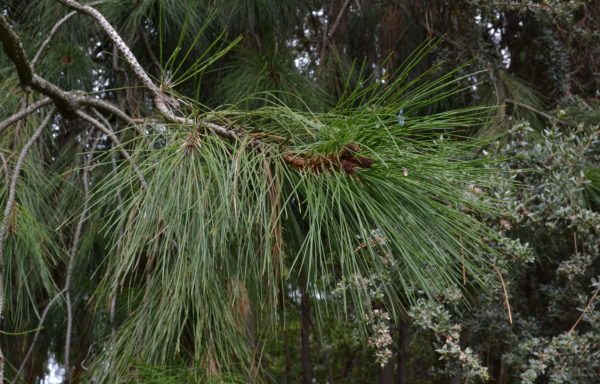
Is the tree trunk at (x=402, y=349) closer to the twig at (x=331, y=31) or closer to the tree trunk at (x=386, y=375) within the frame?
the tree trunk at (x=386, y=375)

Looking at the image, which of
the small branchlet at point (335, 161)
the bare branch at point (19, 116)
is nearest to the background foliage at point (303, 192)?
the small branchlet at point (335, 161)

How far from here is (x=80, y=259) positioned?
58.0 inches

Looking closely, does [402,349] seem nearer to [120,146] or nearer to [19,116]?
[19,116]

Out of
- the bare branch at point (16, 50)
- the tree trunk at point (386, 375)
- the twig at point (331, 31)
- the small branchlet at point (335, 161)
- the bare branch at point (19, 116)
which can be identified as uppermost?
the twig at point (331, 31)

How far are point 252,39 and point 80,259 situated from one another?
0.68 meters

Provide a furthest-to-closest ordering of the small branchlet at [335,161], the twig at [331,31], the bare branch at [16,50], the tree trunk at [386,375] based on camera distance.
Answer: the tree trunk at [386,375]
the twig at [331,31]
the bare branch at [16,50]
the small branchlet at [335,161]

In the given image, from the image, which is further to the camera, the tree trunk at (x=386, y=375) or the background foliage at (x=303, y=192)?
the tree trunk at (x=386, y=375)

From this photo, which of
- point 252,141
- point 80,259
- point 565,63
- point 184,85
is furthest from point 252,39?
point 252,141

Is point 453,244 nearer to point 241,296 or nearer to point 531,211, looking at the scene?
point 241,296

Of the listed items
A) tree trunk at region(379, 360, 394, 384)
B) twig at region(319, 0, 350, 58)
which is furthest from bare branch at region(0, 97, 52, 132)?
tree trunk at region(379, 360, 394, 384)

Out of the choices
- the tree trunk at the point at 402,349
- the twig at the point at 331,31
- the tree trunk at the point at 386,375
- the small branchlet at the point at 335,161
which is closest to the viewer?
the small branchlet at the point at 335,161

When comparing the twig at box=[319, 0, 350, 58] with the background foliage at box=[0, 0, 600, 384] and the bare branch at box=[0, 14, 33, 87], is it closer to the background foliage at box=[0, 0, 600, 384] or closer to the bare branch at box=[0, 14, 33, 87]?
the background foliage at box=[0, 0, 600, 384]

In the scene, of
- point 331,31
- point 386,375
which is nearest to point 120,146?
point 331,31

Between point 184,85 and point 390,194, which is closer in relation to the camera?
point 390,194
